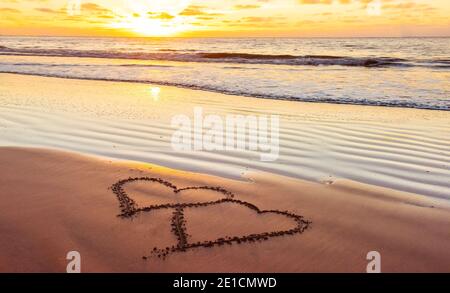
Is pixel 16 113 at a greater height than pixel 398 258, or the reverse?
pixel 16 113

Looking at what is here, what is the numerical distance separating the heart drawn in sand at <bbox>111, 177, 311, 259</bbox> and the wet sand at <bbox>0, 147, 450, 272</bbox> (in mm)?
12

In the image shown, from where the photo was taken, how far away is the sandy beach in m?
3.61

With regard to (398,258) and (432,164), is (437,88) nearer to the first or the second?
(432,164)

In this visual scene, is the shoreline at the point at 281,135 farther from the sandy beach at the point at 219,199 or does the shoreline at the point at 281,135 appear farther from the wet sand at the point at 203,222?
the wet sand at the point at 203,222

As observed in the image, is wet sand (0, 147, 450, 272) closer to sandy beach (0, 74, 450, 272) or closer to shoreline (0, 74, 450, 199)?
sandy beach (0, 74, 450, 272)

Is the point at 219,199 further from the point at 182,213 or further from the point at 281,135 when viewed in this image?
the point at 281,135

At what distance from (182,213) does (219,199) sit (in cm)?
58

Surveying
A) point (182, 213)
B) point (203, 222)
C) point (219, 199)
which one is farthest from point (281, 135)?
point (203, 222)

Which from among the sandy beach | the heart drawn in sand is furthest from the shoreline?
the heart drawn in sand

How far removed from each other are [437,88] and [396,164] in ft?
34.7

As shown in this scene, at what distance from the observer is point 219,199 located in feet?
15.9
